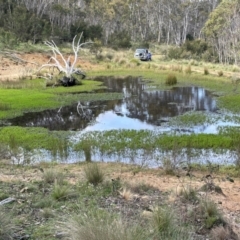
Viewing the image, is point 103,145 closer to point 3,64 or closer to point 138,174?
point 138,174

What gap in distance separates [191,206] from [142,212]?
101 centimetres

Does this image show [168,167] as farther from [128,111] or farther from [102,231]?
[128,111]

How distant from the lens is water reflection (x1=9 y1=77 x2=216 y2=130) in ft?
54.3

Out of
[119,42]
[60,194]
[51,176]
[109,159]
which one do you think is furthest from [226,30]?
[60,194]

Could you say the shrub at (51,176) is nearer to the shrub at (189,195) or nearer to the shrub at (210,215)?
the shrub at (189,195)

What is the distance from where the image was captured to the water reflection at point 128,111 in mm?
16562

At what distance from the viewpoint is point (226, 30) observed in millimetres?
39938

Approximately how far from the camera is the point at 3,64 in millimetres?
35812

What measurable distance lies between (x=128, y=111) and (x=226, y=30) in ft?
80.0

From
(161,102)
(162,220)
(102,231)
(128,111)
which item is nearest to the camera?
(102,231)

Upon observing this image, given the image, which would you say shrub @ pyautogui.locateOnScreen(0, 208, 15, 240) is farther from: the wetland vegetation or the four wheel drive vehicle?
the four wheel drive vehicle

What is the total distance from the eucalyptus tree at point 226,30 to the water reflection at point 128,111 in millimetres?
14942

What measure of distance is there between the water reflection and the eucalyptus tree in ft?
49.0

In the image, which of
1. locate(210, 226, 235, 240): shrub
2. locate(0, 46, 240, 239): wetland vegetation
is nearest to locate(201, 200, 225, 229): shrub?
locate(0, 46, 240, 239): wetland vegetation
